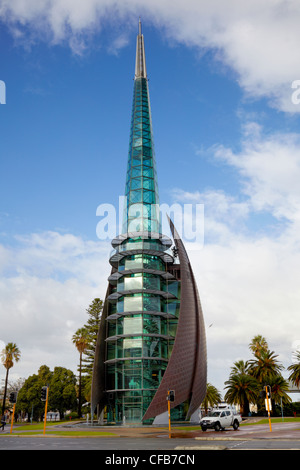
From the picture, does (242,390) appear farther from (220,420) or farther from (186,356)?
(220,420)

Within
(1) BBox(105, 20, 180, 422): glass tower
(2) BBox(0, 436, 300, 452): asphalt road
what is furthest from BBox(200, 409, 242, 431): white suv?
(1) BBox(105, 20, 180, 422): glass tower

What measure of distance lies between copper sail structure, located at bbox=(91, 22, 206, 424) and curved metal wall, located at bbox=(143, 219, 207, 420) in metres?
0.09

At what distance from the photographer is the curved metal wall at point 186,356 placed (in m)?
43.3

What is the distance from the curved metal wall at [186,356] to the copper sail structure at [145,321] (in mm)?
92

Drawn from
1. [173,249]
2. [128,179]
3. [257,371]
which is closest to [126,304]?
[173,249]

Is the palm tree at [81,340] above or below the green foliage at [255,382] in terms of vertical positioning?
above

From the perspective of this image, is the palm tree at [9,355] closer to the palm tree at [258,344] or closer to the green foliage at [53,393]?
the green foliage at [53,393]

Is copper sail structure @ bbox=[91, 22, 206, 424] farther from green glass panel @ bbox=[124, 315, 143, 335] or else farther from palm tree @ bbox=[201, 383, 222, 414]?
palm tree @ bbox=[201, 383, 222, 414]

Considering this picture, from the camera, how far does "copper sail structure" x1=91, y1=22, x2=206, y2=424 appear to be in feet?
154

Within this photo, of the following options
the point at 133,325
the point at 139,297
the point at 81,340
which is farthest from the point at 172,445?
the point at 81,340

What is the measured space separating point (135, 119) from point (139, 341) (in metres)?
32.4

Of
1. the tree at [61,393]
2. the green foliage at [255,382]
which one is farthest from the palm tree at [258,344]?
the tree at [61,393]

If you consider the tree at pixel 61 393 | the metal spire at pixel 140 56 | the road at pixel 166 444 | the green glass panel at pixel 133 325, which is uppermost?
the metal spire at pixel 140 56
